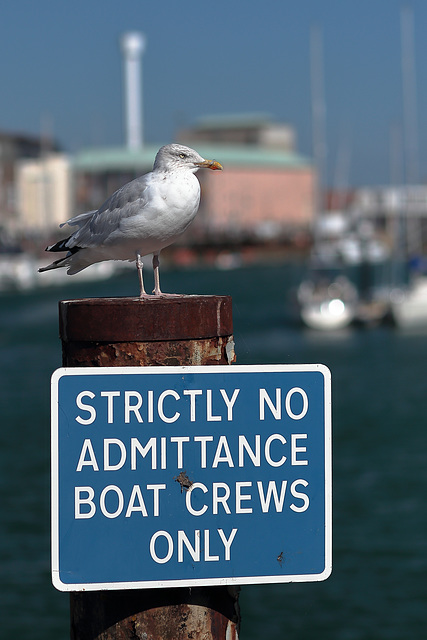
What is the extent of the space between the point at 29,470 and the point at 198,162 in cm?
1829

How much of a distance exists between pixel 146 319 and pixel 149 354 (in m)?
0.07

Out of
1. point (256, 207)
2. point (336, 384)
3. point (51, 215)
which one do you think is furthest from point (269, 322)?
point (256, 207)

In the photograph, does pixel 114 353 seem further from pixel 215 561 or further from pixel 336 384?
pixel 336 384

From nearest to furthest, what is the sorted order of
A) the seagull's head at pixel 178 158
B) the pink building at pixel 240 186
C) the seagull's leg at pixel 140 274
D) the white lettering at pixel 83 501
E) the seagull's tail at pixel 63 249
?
the white lettering at pixel 83 501, the seagull's leg at pixel 140 274, the seagull's head at pixel 178 158, the seagull's tail at pixel 63 249, the pink building at pixel 240 186

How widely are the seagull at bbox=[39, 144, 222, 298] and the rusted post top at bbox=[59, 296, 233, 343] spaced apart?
349 mm

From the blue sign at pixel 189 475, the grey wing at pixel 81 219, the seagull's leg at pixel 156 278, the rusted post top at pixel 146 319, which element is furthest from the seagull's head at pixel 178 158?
the blue sign at pixel 189 475

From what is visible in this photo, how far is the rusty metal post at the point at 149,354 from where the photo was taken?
2314 mm

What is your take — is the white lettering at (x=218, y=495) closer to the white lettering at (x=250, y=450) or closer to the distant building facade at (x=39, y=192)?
the white lettering at (x=250, y=450)

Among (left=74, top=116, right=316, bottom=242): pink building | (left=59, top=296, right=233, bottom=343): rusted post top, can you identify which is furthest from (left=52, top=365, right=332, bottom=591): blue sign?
(left=74, top=116, right=316, bottom=242): pink building

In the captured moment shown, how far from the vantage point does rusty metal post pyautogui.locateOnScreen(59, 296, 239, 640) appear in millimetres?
2314

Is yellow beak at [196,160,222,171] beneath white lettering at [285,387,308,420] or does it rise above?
above

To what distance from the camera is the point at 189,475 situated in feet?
7.42

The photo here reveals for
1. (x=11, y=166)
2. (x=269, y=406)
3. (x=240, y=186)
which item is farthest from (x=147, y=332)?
(x=240, y=186)

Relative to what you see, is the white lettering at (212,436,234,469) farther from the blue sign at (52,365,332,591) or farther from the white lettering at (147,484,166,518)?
the white lettering at (147,484,166,518)
